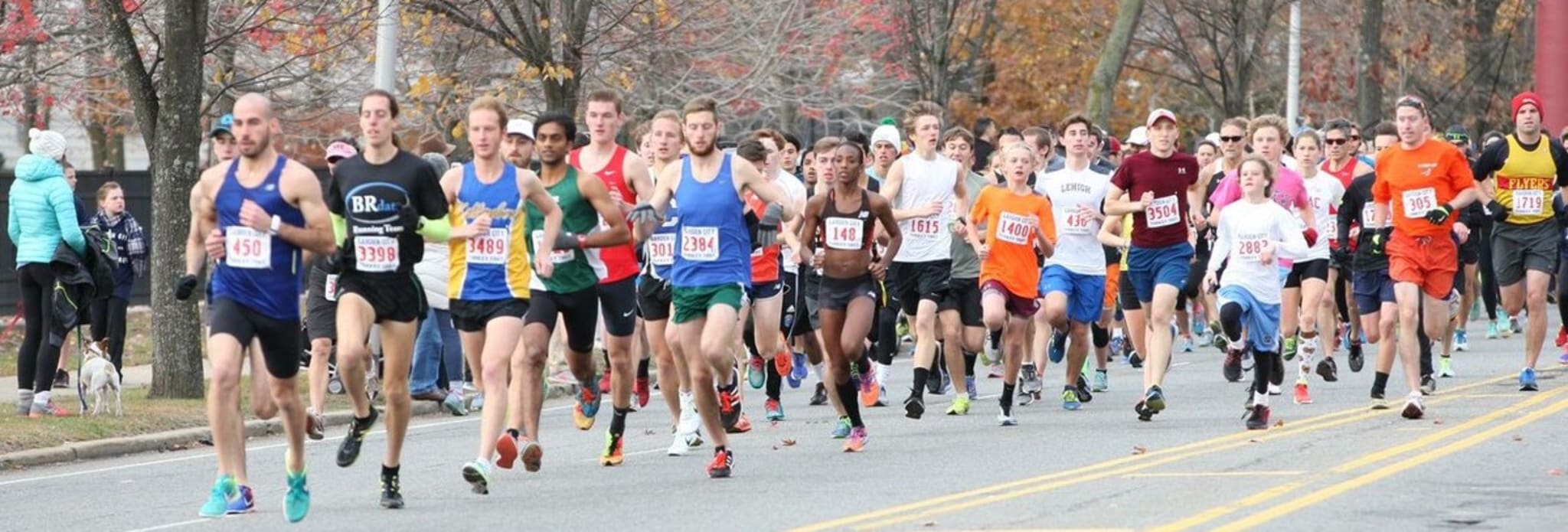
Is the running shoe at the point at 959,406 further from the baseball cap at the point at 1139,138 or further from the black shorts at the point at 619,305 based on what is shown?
the baseball cap at the point at 1139,138

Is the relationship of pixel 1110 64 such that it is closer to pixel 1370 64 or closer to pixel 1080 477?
pixel 1370 64

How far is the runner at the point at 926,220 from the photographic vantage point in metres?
16.4

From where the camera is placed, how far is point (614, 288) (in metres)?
13.5

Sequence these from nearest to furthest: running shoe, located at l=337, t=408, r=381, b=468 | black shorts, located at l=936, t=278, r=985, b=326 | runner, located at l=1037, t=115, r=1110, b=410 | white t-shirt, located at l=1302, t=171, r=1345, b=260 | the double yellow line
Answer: the double yellow line < running shoe, located at l=337, t=408, r=381, b=468 < black shorts, located at l=936, t=278, r=985, b=326 < runner, located at l=1037, t=115, r=1110, b=410 < white t-shirt, located at l=1302, t=171, r=1345, b=260

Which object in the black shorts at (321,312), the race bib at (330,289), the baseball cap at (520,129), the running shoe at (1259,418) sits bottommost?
the running shoe at (1259,418)

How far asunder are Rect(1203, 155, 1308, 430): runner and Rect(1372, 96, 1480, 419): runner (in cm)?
81

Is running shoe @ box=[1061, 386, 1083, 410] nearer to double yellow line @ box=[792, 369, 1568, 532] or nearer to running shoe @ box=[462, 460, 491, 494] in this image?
double yellow line @ box=[792, 369, 1568, 532]

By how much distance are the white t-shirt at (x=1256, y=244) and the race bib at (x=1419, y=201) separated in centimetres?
96

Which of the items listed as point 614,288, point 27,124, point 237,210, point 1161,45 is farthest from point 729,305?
point 1161,45

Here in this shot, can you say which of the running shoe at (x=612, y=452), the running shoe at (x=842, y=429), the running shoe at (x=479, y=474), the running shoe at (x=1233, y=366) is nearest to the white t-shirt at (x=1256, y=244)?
the running shoe at (x=842, y=429)

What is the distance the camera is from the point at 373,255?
1153 centimetres

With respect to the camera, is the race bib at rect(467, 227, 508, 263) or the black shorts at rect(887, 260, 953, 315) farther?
the black shorts at rect(887, 260, 953, 315)

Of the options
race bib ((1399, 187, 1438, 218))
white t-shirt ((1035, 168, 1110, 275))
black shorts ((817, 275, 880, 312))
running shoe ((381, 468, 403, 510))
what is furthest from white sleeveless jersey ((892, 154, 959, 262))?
running shoe ((381, 468, 403, 510))

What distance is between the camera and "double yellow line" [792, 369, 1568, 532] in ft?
35.3
